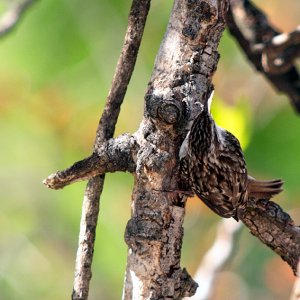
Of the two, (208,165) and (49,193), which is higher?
(49,193)

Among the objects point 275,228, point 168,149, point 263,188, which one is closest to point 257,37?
point 263,188

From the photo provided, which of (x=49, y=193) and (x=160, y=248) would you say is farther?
(x=49, y=193)

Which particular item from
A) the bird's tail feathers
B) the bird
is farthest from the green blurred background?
the bird's tail feathers

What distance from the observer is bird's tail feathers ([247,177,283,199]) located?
8.94ft

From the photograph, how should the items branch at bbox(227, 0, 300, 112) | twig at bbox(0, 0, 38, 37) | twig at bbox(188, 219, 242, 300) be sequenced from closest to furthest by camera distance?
twig at bbox(188, 219, 242, 300)
twig at bbox(0, 0, 38, 37)
branch at bbox(227, 0, 300, 112)

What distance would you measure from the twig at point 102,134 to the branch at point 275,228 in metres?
0.48

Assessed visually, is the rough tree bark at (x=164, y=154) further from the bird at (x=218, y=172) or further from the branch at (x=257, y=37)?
the branch at (x=257, y=37)

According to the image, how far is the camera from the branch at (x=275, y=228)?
257 cm

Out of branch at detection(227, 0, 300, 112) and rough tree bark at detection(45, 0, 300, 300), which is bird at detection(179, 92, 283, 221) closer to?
rough tree bark at detection(45, 0, 300, 300)

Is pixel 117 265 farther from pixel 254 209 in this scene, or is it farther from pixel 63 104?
pixel 254 209

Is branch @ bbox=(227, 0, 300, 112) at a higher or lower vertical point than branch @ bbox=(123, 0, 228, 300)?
higher

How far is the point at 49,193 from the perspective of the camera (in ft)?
19.9

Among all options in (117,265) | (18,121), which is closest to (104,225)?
(117,265)

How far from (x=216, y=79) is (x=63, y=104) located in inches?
44.5
